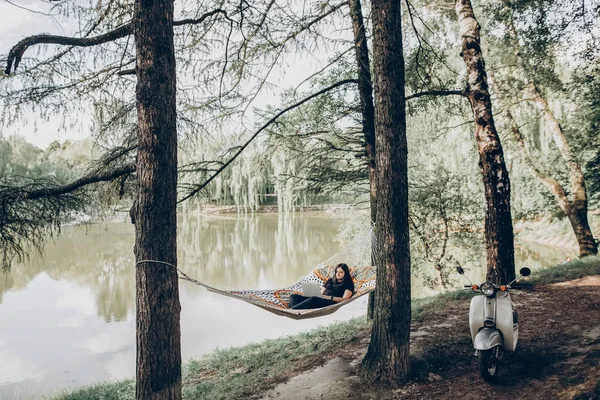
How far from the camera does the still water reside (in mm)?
6480

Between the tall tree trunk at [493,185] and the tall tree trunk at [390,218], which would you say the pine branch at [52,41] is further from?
the tall tree trunk at [493,185]

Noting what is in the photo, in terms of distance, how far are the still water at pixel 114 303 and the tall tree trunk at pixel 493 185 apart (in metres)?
3.09

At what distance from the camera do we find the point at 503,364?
97.9 inches

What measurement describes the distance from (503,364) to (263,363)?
6.69ft

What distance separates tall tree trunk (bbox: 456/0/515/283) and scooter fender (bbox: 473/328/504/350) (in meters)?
1.47

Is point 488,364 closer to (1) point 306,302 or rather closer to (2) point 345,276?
(1) point 306,302

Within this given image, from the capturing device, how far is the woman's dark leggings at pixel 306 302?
11.8ft

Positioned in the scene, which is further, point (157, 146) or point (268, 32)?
point (268, 32)

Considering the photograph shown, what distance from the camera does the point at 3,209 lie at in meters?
2.53

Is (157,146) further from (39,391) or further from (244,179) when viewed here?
(244,179)

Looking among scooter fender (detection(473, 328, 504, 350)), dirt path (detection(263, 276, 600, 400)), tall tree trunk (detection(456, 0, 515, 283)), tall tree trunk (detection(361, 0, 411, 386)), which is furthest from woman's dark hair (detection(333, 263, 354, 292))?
scooter fender (detection(473, 328, 504, 350))

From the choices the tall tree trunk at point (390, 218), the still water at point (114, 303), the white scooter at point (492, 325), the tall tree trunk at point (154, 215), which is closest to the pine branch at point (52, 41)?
the tall tree trunk at point (154, 215)

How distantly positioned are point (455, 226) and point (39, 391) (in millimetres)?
6813

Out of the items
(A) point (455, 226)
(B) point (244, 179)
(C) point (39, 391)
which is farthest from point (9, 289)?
(A) point (455, 226)
